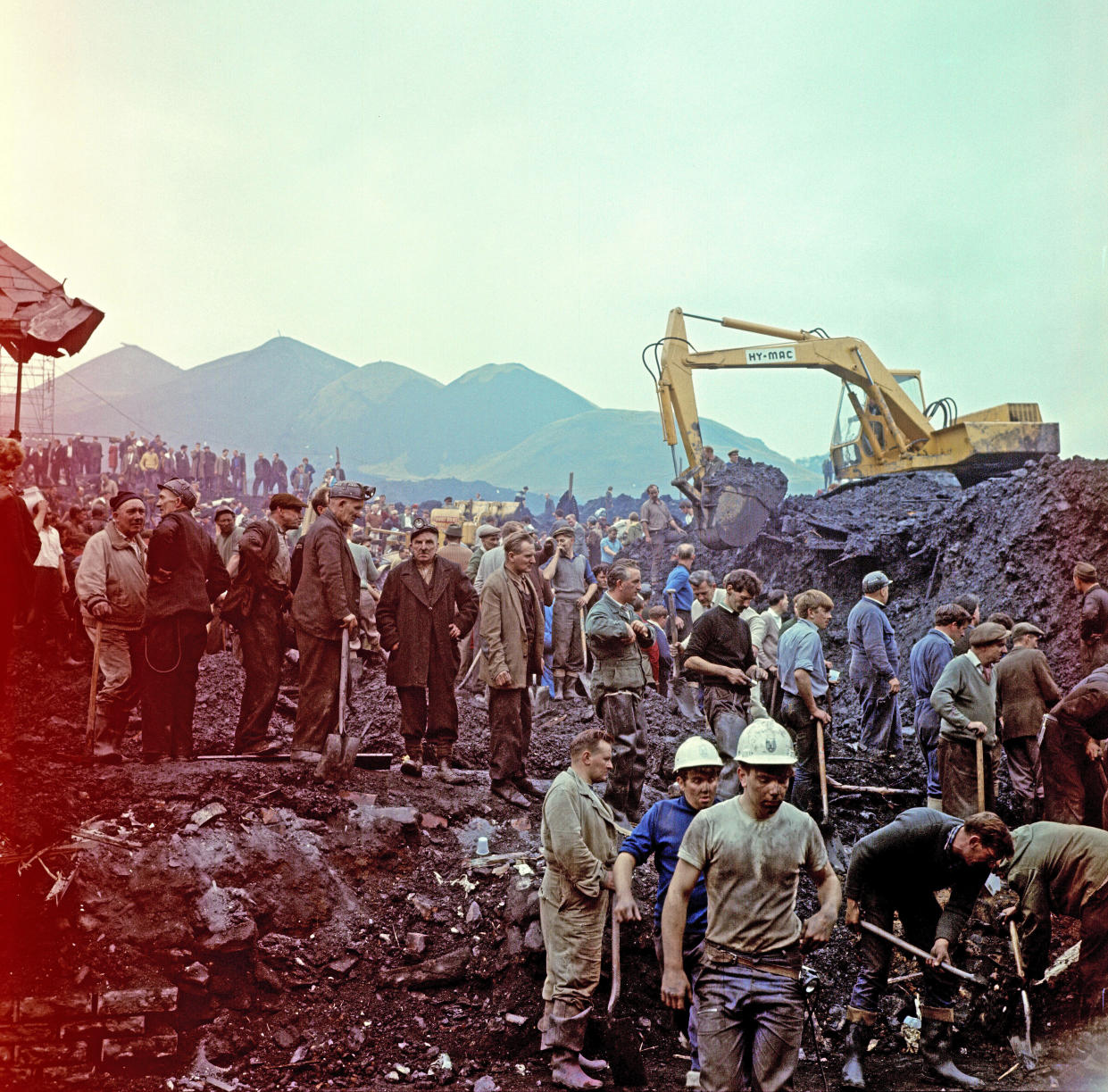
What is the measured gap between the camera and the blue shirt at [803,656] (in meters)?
7.22

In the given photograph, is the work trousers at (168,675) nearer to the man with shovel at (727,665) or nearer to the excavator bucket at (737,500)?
the man with shovel at (727,665)

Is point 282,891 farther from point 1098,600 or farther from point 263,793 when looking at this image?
point 1098,600

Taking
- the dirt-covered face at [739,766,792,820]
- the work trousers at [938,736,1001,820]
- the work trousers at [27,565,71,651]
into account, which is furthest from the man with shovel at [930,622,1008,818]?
the work trousers at [27,565,71,651]

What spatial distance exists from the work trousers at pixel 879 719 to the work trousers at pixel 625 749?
11.8ft

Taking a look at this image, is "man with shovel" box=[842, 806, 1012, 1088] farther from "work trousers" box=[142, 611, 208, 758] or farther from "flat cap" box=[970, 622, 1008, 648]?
"work trousers" box=[142, 611, 208, 758]

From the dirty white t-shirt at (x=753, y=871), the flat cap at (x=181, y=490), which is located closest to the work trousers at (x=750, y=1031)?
the dirty white t-shirt at (x=753, y=871)

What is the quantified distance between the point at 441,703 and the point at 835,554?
1025 centimetres

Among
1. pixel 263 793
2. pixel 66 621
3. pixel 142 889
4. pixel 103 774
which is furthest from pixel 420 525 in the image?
pixel 66 621

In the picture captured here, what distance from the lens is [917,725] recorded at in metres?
7.69

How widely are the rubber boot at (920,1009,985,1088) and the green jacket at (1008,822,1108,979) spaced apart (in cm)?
82

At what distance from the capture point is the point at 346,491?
6.78 m

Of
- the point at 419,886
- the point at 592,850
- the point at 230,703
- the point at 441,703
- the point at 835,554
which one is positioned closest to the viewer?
the point at 592,850

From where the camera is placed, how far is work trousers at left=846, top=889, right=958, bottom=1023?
475 centimetres

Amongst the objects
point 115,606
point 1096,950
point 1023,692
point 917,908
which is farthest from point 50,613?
point 1096,950
